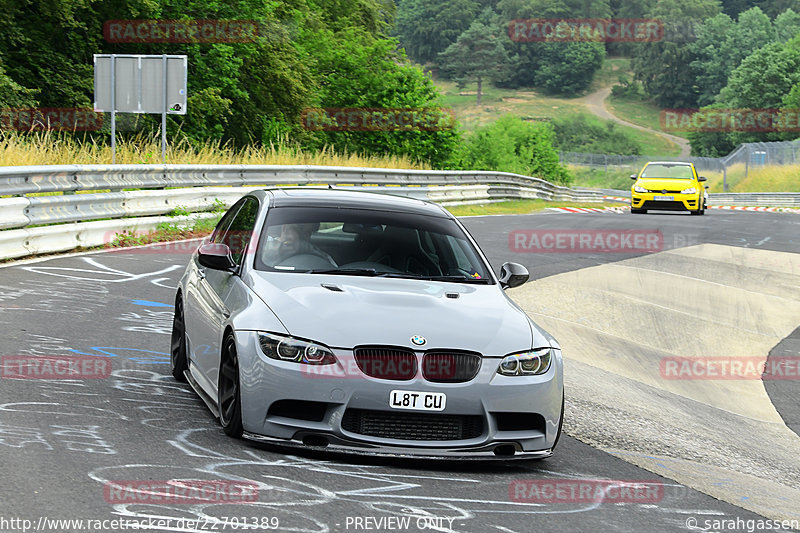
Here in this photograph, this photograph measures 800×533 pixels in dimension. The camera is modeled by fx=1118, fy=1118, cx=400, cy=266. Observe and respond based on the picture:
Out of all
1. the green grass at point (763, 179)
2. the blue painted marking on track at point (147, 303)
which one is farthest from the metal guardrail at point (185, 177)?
the green grass at point (763, 179)

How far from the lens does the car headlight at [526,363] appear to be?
5.90 metres

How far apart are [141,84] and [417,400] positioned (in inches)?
651

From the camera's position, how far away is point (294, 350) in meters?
5.73

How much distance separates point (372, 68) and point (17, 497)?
4555 cm

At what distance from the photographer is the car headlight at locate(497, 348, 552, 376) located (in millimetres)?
5902

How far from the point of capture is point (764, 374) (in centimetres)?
1195

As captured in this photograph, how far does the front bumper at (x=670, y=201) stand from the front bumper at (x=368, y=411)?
26747 millimetres

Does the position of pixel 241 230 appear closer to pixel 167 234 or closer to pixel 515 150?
pixel 167 234

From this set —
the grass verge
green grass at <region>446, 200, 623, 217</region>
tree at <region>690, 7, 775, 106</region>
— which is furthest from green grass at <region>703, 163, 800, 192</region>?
tree at <region>690, 7, 775, 106</region>
